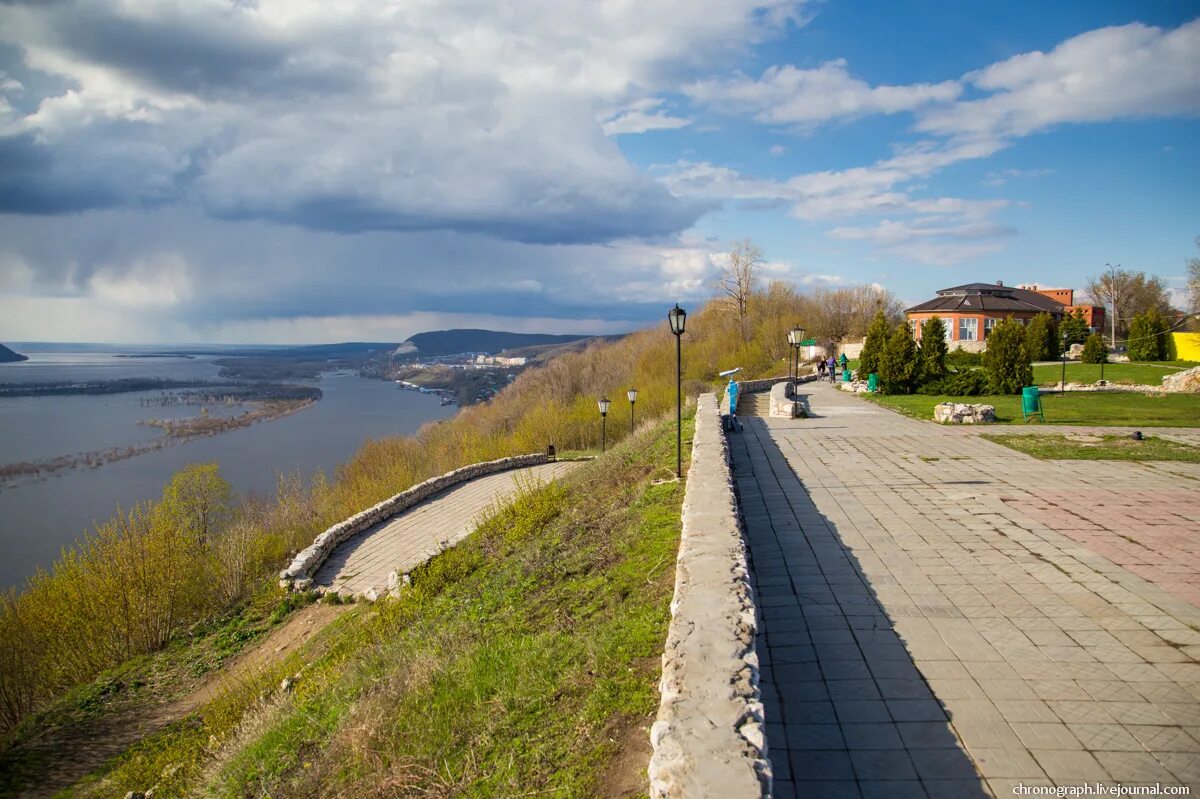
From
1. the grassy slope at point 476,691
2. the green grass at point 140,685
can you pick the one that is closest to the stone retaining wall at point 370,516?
the green grass at point 140,685

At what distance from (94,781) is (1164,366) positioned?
34522 mm

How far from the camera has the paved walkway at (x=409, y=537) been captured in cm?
1278

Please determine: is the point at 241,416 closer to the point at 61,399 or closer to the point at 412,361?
the point at 61,399

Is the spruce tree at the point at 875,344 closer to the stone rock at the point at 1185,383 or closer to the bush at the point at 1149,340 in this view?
the stone rock at the point at 1185,383

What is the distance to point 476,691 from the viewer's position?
4430mm

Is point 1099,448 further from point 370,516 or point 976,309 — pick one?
point 976,309

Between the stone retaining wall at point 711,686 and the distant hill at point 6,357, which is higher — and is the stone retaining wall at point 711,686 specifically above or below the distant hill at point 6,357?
below

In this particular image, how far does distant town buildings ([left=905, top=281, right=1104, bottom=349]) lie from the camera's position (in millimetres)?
40219

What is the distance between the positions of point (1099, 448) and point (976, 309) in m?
34.4

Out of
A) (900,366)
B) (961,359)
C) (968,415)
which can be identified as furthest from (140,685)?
(961,359)

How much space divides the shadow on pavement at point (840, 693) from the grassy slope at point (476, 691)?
0.76m

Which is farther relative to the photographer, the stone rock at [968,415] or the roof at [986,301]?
the roof at [986,301]

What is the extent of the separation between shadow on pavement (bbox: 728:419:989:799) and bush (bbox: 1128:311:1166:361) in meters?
33.2

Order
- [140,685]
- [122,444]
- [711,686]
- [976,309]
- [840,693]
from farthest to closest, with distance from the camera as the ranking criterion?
[122,444] < [976,309] < [140,685] < [840,693] < [711,686]
